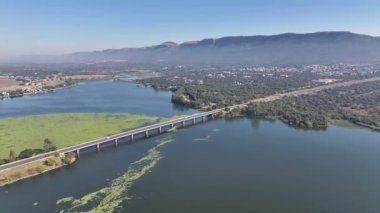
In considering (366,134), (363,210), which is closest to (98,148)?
(363,210)

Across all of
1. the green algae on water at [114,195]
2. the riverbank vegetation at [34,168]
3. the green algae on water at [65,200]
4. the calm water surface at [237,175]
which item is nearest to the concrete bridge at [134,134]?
the riverbank vegetation at [34,168]

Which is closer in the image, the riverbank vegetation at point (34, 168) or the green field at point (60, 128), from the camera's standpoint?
the riverbank vegetation at point (34, 168)

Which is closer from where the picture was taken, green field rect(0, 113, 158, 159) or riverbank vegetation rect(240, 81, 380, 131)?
green field rect(0, 113, 158, 159)

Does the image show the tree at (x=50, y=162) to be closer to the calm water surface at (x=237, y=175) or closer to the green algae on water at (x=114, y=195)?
the calm water surface at (x=237, y=175)

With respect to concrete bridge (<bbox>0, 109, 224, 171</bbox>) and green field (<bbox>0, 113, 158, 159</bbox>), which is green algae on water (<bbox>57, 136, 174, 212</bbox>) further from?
green field (<bbox>0, 113, 158, 159</bbox>)

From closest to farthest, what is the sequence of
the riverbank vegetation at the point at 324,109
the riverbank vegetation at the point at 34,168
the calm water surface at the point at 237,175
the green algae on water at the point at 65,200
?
the calm water surface at the point at 237,175 < the green algae on water at the point at 65,200 < the riverbank vegetation at the point at 34,168 < the riverbank vegetation at the point at 324,109

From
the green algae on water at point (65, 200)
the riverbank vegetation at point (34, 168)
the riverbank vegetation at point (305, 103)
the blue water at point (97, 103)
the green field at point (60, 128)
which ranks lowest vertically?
the green algae on water at point (65, 200)

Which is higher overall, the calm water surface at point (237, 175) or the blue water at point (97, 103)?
the blue water at point (97, 103)

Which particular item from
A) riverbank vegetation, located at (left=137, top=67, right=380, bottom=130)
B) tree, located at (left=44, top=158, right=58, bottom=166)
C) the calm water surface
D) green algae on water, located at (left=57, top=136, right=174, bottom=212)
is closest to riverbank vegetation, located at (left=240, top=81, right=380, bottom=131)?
riverbank vegetation, located at (left=137, top=67, right=380, bottom=130)
